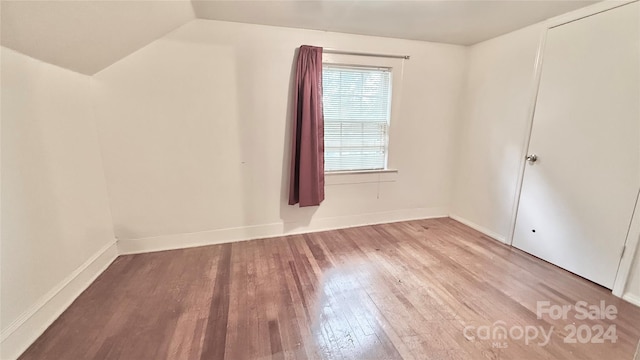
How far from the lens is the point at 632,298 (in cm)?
194

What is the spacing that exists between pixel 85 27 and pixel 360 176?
268 centimetres

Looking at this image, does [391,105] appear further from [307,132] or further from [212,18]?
[212,18]

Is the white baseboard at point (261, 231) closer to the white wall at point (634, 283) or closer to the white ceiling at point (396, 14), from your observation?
the white wall at point (634, 283)

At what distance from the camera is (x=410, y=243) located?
288 cm

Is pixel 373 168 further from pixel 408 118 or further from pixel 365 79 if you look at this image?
pixel 365 79

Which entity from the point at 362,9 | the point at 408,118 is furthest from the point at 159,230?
the point at 408,118

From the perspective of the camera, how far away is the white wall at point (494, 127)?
2666 mm

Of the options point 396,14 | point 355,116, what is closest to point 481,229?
point 355,116

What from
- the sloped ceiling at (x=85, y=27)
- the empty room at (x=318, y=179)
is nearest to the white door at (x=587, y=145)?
the empty room at (x=318, y=179)

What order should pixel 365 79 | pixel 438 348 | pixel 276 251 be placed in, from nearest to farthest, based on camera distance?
pixel 438 348, pixel 276 251, pixel 365 79

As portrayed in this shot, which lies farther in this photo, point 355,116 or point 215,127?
point 355,116

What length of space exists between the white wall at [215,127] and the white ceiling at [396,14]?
17 centimetres

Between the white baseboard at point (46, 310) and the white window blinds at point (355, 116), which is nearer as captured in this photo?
the white baseboard at point (46, 310)

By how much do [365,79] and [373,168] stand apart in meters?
1.06
